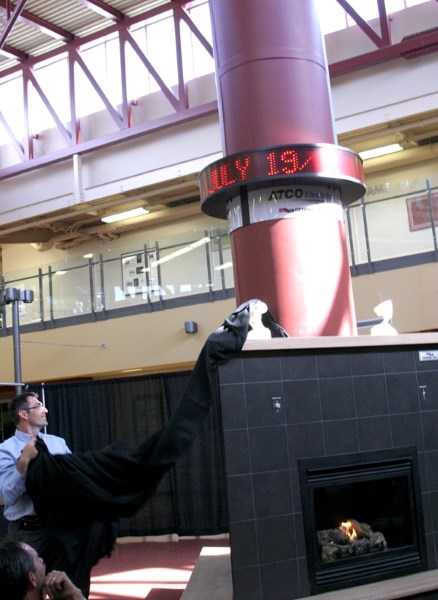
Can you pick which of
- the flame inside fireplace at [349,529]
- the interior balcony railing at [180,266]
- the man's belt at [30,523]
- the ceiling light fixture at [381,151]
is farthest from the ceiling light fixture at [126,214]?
the man's belt at [30,523]

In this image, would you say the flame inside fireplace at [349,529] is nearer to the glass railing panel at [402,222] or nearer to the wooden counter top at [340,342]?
the wooden counter top at [340,342]

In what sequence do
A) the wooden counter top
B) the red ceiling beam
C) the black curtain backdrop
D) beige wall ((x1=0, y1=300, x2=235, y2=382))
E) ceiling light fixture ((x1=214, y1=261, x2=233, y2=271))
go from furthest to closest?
1. beige wall ((x1=0, y1=300, x2=235, y2=382))
2. ceiling light fixture ((x1=214, y1=261, x2=233, y2=271))
3. the red ceiling beam
4. the black curtain backdrop
5. the wooden counter top

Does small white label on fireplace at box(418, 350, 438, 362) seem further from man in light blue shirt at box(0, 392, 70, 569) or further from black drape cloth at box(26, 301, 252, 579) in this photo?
man in light blue shirt at box(0, 392, 70, 569)

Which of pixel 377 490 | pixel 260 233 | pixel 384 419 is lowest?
pixel 377 490

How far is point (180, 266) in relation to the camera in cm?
1041

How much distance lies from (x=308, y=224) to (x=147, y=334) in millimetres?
6283

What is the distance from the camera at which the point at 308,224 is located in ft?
14.9

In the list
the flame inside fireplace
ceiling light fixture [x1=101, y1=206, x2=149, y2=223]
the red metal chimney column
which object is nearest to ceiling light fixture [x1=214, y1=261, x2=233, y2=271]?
ceiling light fixture [x1=101, y1=206, x2=149, y2=223]

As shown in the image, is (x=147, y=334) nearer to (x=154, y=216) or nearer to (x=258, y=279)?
(x=154, y=216)

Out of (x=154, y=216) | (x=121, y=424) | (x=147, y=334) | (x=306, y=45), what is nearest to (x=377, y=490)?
(x=306, y=45)

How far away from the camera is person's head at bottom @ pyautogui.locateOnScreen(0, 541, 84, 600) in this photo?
1.94m

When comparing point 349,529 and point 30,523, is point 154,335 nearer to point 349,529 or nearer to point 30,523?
point 349,529

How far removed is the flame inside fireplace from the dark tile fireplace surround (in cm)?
27

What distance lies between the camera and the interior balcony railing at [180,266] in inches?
346
